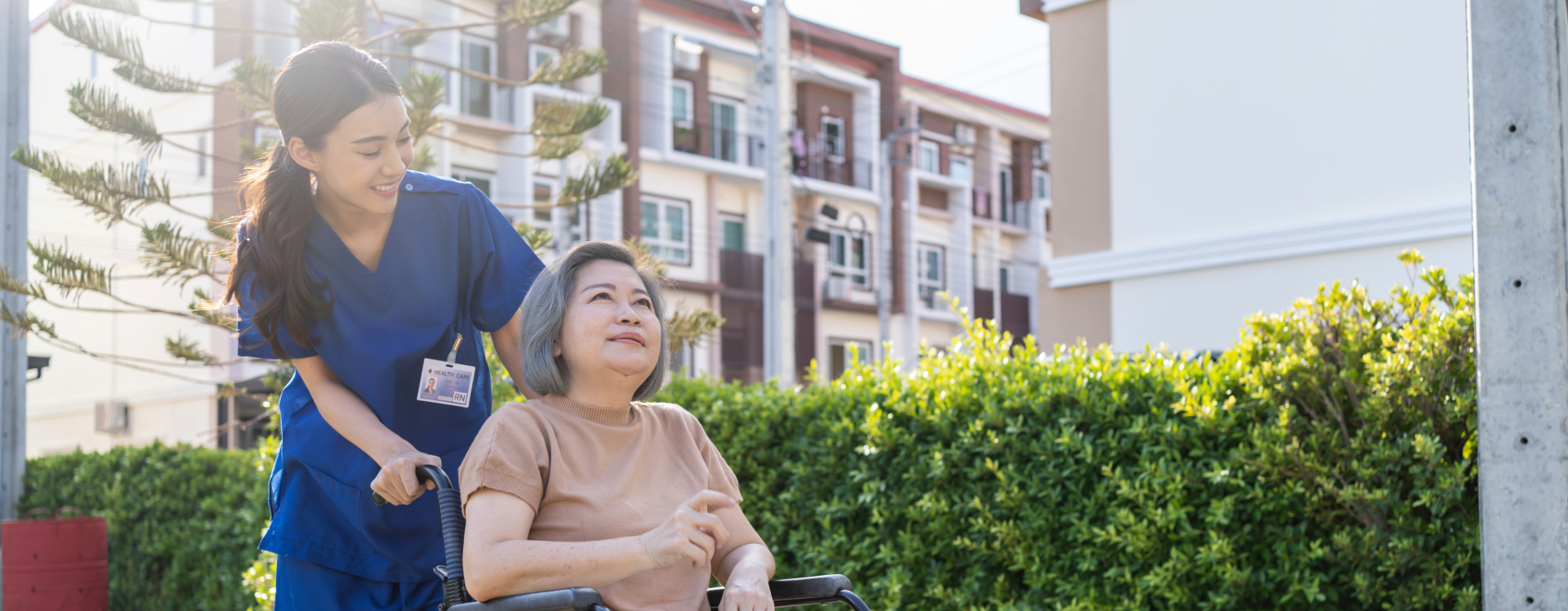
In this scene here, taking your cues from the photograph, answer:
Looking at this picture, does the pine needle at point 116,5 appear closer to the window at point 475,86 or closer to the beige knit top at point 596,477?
the beige knit top at point 596,477

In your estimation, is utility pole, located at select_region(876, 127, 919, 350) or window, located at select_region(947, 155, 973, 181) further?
window, located at select_region(947, 155, 973, 181)

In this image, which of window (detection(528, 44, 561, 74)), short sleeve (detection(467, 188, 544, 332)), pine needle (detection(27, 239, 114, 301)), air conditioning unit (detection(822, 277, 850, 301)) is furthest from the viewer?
air conditioning unit (detection(822, 277, 850, 301))

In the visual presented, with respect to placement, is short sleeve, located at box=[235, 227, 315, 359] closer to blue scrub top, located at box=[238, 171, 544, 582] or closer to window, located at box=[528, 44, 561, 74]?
blue scrub top, located at box=[238, 171, 544, 582]

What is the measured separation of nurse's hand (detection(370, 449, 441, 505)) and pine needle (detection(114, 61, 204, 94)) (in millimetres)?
5300

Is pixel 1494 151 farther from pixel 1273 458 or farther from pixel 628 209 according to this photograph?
pixel 628 209

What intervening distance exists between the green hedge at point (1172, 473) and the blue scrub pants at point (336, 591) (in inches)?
86.5

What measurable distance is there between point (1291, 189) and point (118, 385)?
1993 cm

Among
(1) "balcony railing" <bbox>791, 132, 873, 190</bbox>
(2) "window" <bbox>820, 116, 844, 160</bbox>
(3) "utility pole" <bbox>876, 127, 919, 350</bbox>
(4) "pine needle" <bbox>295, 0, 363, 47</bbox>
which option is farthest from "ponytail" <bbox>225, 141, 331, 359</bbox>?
(3) "utility pole" <bbox>876, 127, 919, 350</bbox>

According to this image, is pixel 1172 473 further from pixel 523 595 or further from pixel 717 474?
pixel 523 595

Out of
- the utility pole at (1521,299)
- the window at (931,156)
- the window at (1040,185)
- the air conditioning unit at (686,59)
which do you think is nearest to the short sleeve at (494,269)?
the utility pole at (1521,299)

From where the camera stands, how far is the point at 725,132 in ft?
88.6

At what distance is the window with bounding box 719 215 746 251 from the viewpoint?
27.0 meters

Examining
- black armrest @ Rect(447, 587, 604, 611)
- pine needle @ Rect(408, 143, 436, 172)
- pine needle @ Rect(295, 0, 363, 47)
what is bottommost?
black armrest @ Rect(447, 587, 604, 611)

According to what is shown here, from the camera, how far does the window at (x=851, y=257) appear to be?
29.1m
